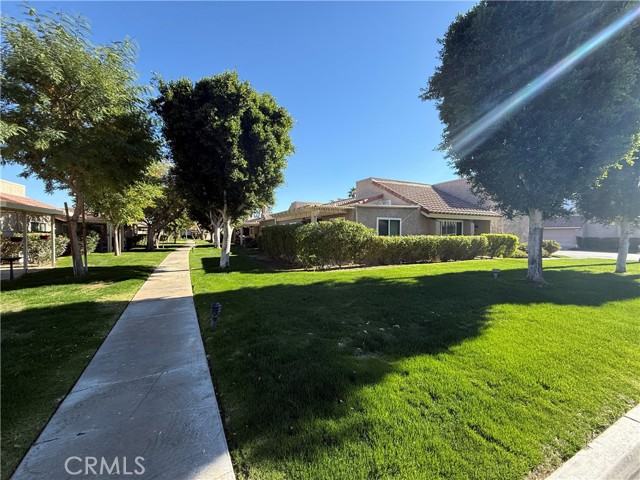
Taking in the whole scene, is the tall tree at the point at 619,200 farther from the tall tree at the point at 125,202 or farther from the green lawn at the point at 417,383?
the tall tree at the point at 125,202

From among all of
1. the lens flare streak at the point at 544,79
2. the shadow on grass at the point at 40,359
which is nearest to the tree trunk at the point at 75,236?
the shadow on grass at the point at 40,359

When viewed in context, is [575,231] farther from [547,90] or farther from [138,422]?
[138,422]

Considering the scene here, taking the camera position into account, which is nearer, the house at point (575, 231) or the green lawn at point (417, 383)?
the green lawn at point (417, 383)

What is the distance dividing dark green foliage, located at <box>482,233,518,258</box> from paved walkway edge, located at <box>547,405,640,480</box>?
1739cm

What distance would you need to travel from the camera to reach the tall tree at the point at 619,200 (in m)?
12.0

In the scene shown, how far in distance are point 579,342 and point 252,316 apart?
5557 millimetres

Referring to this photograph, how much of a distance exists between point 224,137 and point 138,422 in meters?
10.6

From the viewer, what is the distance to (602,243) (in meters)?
30.6

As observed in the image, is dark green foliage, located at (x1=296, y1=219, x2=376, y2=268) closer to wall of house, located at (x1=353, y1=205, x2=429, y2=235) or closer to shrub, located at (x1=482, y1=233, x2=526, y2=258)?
wall of house, located at (x1=353, y1=205, x2=429, y2=235)

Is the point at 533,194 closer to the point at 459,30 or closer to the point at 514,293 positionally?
the point at 514,293

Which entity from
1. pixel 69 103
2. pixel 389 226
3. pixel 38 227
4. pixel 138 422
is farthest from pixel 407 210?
pixel 38 227

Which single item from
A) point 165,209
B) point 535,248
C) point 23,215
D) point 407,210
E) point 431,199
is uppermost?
point 165,209

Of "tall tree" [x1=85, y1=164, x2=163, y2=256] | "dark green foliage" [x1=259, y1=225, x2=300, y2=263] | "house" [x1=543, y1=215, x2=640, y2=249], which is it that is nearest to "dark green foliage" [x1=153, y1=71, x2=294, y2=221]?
"dark green foliage" [x1=259, y1=225, x2=300, y2=263]

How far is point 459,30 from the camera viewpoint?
29.5 feet
